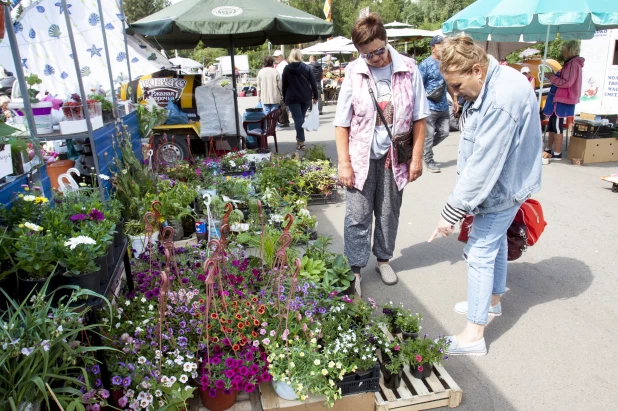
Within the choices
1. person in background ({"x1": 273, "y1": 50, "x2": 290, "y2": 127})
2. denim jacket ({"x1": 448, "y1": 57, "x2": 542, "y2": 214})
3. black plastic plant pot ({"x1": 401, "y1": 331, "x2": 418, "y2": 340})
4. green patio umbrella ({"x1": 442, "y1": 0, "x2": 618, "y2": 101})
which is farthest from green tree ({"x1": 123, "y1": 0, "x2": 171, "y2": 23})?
black plastic plant pot ({"x1": 401, "y1": 331, "x2": 418, "y2": 340})

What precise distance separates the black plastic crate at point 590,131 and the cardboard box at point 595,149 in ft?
0.28

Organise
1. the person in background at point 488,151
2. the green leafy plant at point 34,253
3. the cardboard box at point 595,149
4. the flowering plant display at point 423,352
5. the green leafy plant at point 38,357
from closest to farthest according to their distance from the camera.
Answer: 1. the green leafy plant at point 38,357
2. the green leafy plant at point 34,253
3. the person in background at point 488,151
4. the flowering plant display at point 423,352
5. the cardboard box at point 595,149

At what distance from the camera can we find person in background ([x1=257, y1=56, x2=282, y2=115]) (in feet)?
30.3

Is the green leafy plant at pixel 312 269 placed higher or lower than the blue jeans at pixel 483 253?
lower

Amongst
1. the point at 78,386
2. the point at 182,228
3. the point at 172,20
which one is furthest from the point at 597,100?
the point at 78,386

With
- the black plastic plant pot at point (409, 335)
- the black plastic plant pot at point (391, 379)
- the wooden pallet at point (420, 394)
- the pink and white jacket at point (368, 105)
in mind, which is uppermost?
the pink and white jacket at point (368, 105)

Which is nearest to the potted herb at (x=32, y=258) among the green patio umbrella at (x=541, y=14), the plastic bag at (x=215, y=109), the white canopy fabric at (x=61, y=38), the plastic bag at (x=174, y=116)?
the white canopy fabric at (x=61, y=38)

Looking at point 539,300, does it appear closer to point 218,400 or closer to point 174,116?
point 218,400

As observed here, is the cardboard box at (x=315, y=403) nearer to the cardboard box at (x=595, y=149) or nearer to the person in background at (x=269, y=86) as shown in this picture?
the cardboard box at (x=595, y=149)

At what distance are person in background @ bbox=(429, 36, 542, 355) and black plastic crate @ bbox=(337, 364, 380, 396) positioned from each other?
835mm

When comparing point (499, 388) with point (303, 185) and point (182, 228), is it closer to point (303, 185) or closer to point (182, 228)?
point (182, 228)

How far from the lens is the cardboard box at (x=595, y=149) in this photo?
741cm

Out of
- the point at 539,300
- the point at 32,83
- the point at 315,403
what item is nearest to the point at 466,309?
the point at 539,300

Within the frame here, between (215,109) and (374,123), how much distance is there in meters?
5.04
